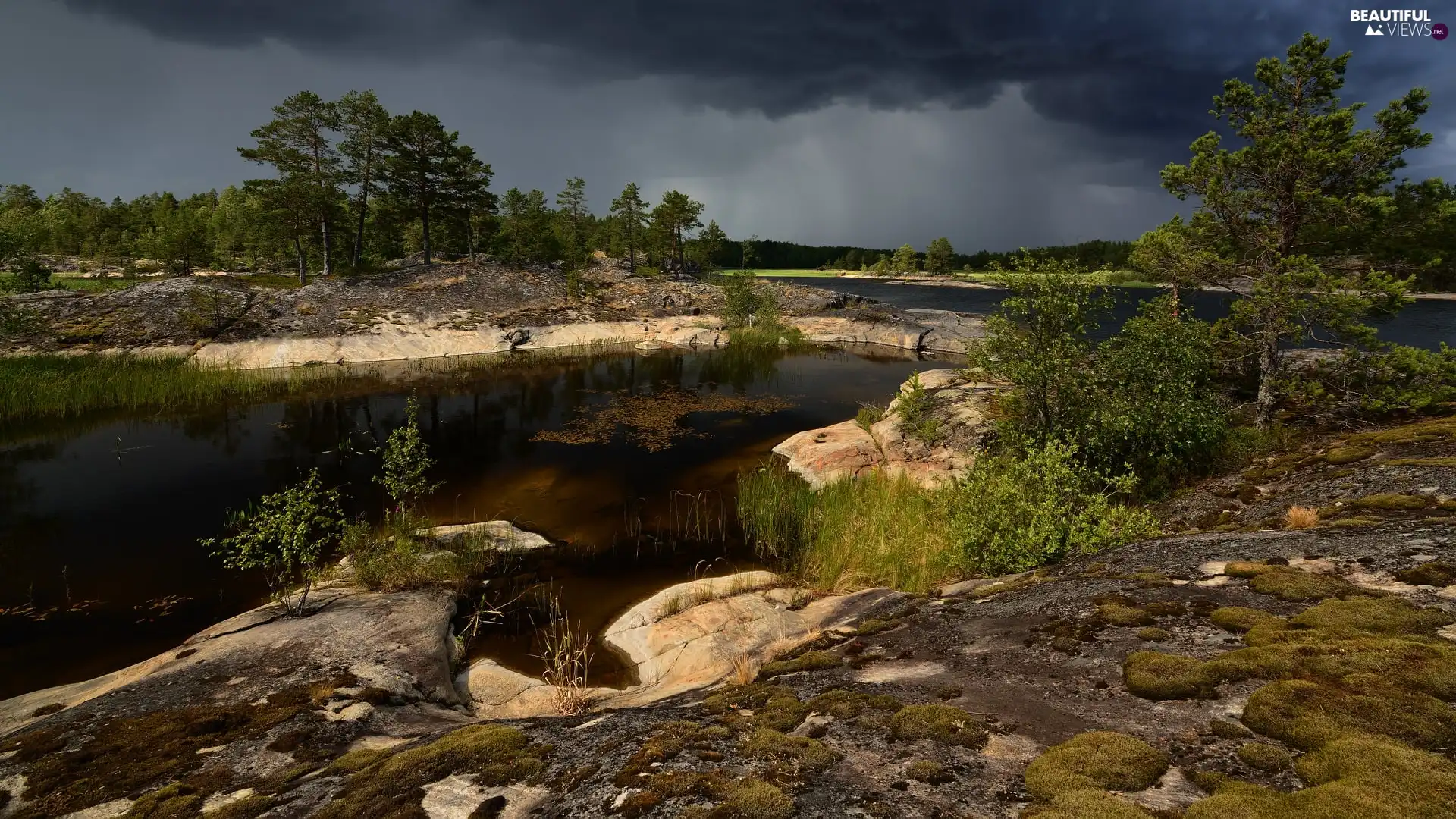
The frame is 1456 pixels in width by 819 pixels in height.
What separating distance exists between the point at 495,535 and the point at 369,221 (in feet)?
276

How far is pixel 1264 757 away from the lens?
5.27 m

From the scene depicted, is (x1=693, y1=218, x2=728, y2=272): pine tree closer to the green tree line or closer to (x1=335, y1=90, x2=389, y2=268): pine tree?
the green tree line

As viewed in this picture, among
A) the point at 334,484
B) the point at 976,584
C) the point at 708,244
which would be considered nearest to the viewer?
the point at 976,584

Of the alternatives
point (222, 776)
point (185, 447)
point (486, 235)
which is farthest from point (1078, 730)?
point (486, 235)

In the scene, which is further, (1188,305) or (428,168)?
(428,168)

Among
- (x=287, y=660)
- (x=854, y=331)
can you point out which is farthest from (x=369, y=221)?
(x=287, y=660)

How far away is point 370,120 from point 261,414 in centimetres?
4733

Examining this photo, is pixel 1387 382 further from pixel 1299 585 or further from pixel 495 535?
pixel 495 535

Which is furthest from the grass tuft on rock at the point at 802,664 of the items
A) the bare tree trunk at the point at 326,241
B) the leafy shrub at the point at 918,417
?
the bare tree trunk at the point at 326,241

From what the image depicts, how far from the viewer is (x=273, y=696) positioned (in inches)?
416

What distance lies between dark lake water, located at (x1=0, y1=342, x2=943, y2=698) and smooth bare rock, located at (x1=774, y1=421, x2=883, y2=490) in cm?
217

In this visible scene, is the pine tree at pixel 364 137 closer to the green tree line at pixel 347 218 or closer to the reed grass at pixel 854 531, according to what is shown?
the green tree line at pixel 347 218

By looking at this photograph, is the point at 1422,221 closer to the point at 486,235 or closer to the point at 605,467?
the point at 605,467

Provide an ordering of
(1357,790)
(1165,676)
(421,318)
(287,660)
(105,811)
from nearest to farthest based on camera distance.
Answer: (1357,790) → (1165,676) → (105,811) → (287,660) → (421,318)
